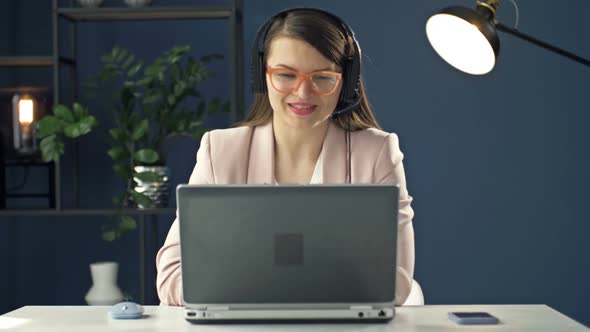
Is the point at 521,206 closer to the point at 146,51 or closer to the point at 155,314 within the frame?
the point at 146,51

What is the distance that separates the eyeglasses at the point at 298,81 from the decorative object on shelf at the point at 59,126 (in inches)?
58.7

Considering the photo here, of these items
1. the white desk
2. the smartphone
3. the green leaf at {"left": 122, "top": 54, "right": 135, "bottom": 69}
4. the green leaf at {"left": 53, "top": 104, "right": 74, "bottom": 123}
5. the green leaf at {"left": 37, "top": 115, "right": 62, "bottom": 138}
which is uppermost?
the green leaf at {"left": 122, "top": 54, "right": 135, "bottom": 69}

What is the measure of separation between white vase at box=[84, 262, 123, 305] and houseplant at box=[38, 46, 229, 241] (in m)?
0.14

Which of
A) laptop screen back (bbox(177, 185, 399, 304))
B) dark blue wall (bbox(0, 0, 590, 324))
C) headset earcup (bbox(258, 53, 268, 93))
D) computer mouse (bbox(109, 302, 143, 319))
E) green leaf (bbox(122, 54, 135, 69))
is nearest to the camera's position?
laptop screen back (bbox(177, 185, 399, 304))

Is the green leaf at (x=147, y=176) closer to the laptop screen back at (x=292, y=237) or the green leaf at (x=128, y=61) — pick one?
the green leaf at (x=128, y=61)

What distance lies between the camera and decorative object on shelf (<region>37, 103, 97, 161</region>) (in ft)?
11.3

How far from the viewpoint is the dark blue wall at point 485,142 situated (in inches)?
149

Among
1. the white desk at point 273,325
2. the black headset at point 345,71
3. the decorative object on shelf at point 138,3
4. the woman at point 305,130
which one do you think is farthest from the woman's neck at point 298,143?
the decorative object on shelf at point 138,3

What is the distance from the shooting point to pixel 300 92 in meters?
2.10

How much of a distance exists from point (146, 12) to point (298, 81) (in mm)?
1640

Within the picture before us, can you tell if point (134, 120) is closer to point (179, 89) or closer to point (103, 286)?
point (179, 89)

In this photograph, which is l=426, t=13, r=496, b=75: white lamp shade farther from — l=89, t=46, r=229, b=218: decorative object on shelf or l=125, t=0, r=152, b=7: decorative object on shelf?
l=125, t=0, r=152, b=7: decorative object on shelf

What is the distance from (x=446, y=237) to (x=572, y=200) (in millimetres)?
556

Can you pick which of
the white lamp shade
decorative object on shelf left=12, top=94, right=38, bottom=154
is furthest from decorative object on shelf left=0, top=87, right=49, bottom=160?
the white lamp shade
